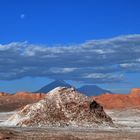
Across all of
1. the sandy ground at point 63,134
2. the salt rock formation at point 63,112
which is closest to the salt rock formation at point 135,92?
the salt rock formation at point 63,112

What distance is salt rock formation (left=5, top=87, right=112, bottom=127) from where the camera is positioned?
164 feet

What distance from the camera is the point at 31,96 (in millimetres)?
149750

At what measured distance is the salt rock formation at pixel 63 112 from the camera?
50.1 meters

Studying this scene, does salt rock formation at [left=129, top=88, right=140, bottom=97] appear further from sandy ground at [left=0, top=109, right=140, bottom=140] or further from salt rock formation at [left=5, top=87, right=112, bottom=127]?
sandy ground at [left=0, top=109, right=140, bottom=140]

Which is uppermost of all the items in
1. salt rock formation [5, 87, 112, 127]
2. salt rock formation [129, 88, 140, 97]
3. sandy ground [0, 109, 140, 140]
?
salt rock formation [129, 88, 140, 97]

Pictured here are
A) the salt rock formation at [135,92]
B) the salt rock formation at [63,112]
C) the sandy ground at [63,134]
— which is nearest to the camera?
the sandy ground at [63,134]

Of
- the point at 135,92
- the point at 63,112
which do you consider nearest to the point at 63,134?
the point at 63,112

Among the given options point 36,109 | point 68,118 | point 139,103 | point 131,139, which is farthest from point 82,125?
point 139,103

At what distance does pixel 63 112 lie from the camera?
51375mm

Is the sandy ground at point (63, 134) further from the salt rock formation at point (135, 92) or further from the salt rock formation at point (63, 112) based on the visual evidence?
the salt rock formation at point (135, 92)

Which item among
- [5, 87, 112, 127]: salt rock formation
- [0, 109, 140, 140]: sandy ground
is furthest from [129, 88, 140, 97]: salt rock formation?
[0, 109, 140, 140]: sandy ground

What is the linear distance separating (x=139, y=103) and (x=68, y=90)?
6433 cm

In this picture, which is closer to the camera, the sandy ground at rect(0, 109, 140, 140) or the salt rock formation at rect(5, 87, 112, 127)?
the sandy ground at rect(0, 109, 140, 140)

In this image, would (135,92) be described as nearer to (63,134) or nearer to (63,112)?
(63,112)
